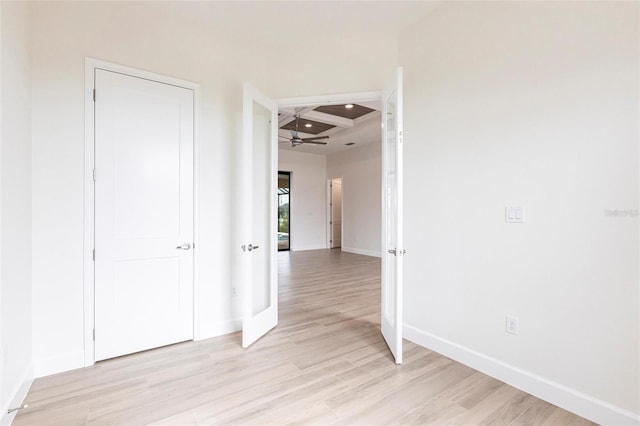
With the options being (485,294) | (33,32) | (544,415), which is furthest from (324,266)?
(33,32)

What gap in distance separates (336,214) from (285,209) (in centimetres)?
198

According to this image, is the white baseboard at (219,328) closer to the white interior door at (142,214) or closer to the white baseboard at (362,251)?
the white interior door at (142,214)

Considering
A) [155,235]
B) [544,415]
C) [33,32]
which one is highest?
[33,32]

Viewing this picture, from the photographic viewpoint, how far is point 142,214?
2543 millimetres

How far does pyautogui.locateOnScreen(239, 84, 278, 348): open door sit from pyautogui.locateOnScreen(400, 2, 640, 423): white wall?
142cm

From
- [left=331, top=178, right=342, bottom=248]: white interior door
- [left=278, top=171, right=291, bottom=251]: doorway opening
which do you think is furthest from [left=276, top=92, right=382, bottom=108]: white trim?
[left=331, top=178, right=342, bottom=248]: white interior door

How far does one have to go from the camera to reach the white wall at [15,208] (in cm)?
169

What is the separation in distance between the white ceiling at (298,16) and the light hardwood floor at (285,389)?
2.96 meters

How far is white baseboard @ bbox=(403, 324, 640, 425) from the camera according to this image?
169 cm

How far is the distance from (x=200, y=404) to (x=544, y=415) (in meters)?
2.10

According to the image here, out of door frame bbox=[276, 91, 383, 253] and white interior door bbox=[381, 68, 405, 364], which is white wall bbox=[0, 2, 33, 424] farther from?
white interior door bbox=[381, 68, 405, 364]

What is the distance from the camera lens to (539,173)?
198cm

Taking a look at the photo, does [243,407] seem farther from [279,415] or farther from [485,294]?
[485,294]

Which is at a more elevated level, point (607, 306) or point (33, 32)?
point (33, 32)
